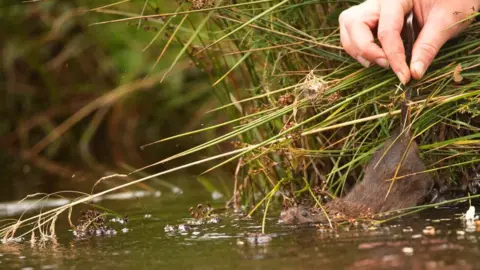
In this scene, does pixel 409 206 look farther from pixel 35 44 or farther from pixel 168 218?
pixel 35 44

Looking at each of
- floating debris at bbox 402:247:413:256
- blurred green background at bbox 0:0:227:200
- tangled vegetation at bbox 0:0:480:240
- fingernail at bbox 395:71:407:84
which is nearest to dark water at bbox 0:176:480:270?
floating debris at bbox 402:247:413:256

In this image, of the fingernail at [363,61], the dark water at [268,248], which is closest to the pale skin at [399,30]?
the fingernail at [363,61]

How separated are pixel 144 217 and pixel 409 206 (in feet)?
3.83

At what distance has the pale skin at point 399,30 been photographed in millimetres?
3152

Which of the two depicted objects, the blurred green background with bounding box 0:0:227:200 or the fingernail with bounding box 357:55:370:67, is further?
the blurred green background with bounding box 0:0:227:200

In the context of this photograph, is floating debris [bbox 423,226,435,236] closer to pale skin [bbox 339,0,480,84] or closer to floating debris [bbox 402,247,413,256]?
floating debris [bbox 402,247,413,256]

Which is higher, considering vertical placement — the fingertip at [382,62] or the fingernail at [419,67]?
the fingertip at [382,62]

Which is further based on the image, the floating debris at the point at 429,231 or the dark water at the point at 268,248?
the floating debris at the point at 429,231

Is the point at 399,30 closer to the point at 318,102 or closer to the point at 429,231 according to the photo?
the point at 318,102

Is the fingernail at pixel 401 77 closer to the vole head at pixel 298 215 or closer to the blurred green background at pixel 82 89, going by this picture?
the vole head at pixel 298 215

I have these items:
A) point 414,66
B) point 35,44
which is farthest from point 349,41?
point 35,44

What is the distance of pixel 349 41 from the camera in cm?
331

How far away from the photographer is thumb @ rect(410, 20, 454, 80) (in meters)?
3.15

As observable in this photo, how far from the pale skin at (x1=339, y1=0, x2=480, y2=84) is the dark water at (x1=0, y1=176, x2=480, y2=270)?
0.48 meters
